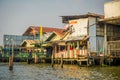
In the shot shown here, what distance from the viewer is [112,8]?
143 ft

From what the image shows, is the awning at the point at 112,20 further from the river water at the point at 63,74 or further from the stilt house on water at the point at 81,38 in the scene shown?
the river water at the point at 63,74

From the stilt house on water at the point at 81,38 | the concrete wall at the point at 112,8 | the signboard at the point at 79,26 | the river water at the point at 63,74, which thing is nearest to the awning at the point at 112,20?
the concrete wall at the point at 112,8

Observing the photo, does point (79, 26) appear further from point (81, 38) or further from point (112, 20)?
point (112, 20)

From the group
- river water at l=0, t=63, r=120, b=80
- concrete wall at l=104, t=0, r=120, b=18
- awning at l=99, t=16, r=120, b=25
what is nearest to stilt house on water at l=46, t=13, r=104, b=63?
concrete wall at l=104, t=0, r=120, b=18

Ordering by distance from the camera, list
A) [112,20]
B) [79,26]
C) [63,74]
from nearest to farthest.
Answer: [63,74] → [112,20] → [79,26]

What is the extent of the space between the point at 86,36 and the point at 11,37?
977 inches

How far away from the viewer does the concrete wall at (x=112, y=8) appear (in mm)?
42906

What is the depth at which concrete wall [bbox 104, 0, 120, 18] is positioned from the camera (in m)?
42.9

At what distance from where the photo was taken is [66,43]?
4653 cm

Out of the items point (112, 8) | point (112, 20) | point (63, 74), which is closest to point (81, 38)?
point (112, 20)

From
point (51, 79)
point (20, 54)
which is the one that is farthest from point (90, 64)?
point (20, 54)

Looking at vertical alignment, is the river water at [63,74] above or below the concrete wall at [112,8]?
below

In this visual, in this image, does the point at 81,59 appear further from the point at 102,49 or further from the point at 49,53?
the point at 49,53

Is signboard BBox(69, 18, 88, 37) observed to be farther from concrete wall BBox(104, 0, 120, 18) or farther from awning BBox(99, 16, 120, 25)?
concrete wall BBox(104, 0, 120, 18)
